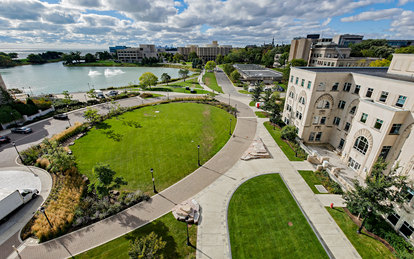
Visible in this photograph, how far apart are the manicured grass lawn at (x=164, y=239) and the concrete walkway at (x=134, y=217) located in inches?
24.9

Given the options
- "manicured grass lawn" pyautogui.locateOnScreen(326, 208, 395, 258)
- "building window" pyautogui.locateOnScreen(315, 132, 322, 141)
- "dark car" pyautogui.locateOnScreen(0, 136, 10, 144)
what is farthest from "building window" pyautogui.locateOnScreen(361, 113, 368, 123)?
"dark car" pyautogui.locateOnScreen(0, 136, 10, 144)

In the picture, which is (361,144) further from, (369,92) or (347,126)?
(369,92)

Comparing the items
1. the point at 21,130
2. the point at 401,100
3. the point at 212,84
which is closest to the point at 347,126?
the point at 401,100

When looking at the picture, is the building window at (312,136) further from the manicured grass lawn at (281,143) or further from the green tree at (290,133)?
the manicured grass lawn at (281,143)

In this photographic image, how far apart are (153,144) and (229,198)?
17.7 m

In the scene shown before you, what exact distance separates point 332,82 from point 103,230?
38120 millimetres

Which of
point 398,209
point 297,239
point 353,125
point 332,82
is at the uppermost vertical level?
point 332,82

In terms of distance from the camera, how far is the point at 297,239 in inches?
682

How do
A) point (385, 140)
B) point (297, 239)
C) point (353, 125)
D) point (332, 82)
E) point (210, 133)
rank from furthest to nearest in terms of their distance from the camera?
point (210, 133)
point (332, 82)
point (353, 125)
point (385, 140)
point (297, 239)

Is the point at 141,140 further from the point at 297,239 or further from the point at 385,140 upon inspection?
the point at 385,140

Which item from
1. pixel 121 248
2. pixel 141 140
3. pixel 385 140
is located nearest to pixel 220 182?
pixel 121 248

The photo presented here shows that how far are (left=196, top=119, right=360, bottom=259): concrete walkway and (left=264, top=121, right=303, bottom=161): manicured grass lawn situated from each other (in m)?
1.03

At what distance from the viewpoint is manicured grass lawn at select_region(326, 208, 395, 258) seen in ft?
Answer: 53.1

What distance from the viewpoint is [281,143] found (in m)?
34.1
